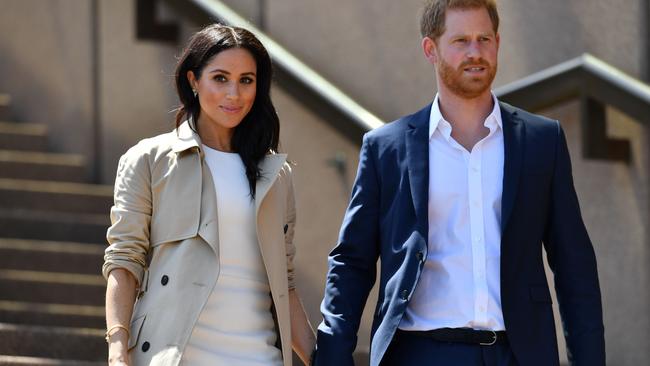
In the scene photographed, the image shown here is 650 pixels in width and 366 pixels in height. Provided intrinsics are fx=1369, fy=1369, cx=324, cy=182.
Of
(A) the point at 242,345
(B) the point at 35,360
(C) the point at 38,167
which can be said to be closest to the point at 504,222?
(A) the point at 242,345

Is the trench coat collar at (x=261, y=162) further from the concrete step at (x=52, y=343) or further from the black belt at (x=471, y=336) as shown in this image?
the concrete step at (x=52, y=343)

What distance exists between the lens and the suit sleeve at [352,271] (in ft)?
13.9

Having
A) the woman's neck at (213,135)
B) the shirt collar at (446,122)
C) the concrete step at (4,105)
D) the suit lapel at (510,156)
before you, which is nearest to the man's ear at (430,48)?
the shirt collar at (446,122)

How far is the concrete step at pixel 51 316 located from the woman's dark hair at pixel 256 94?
2862 millimetres

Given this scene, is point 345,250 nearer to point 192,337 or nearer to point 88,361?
point 192,337

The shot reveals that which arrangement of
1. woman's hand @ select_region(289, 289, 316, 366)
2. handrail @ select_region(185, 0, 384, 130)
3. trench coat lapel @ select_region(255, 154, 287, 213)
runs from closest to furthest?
trench coat lapel @ select_region(255, 154, 287, 213) < woman's hand @ select_region(289, 289, 316, 366) < handrail @ select_region(185, 0, 384, 130)

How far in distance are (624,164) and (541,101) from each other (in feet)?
1.47

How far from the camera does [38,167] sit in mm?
8344

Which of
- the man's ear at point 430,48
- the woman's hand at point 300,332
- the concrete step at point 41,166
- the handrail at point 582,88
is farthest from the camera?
the concrete step at point 41,166

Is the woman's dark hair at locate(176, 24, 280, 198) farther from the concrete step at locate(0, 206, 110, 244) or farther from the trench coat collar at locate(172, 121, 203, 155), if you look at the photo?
the concrete step at locate(0, 206, 110, 244)

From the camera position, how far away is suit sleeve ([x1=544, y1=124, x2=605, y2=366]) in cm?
410

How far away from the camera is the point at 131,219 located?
167 inches

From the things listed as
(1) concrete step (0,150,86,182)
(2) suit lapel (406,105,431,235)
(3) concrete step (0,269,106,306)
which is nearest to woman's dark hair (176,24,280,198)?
(2) suit lapel (406,105,431,235)

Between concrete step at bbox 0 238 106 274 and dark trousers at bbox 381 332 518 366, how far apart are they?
12.2 ft
